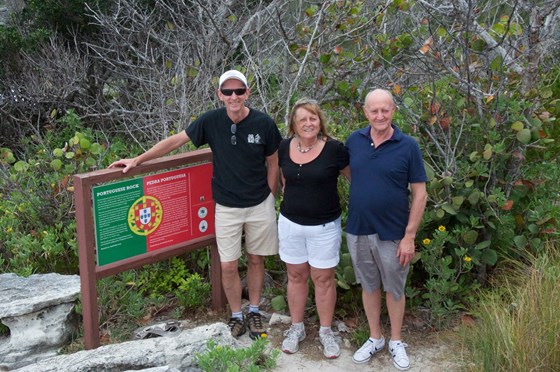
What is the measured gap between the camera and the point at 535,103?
15.6 ft

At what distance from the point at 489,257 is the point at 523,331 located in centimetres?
118

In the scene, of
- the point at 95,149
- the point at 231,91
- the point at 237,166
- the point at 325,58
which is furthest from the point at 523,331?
the point at 95,149

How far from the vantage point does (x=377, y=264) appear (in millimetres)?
4180

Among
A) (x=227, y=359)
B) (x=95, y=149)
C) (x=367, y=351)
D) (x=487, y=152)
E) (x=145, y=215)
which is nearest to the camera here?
(x=227, y=359)

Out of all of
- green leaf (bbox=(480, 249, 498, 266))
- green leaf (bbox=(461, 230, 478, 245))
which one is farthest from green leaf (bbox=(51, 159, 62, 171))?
green leaf (bbox=(480, 249, 498, 266))

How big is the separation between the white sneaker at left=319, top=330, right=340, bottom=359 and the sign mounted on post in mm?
1172

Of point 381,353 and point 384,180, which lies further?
point 381,353

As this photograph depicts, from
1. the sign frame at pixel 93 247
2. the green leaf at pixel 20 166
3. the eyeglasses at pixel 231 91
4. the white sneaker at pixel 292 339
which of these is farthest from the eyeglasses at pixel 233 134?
the green leaf at pixel 20 166

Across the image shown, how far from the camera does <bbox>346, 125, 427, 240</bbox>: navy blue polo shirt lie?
3.89 m

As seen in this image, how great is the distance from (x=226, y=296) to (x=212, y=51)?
136 inches

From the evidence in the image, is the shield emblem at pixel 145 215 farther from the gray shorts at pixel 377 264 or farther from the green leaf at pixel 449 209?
the green leaf at pixel 449 209

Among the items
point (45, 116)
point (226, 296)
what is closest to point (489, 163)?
point (226, 296)

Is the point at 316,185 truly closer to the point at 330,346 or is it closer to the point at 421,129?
the point at 330,346

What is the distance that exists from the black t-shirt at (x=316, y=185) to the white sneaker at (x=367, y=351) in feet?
2.79
